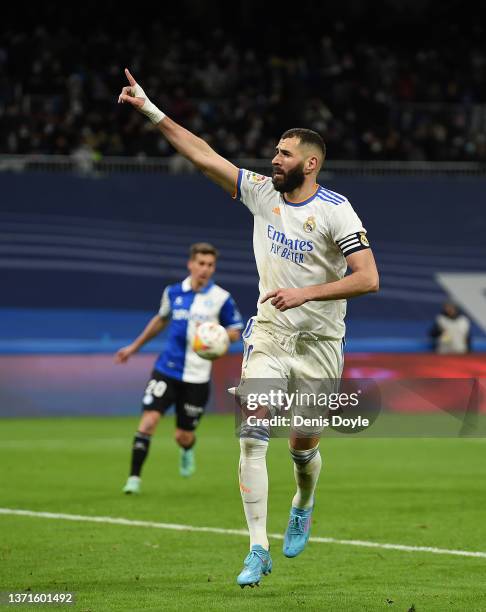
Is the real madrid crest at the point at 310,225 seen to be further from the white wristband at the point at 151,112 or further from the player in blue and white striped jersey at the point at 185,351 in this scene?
the player in blue and white striped jersey at the point at 185,351

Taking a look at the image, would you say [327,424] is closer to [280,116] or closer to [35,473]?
[35,473]

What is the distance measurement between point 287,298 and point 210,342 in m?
2.94

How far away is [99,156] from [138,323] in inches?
134

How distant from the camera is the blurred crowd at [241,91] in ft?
Answer: 80.6

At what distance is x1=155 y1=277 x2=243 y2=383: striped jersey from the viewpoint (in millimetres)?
12508

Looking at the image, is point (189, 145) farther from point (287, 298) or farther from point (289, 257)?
point (287, 298)

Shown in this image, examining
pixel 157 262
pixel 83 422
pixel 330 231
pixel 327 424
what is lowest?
pixel 83 422

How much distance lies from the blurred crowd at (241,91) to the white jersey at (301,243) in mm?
16583

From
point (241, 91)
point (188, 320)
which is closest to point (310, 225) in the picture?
point (188, 320)

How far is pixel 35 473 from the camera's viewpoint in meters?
13.6

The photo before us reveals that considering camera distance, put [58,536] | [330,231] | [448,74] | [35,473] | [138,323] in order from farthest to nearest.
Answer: [448,74]
[138,323]
[35,473]
[58,536]
[330,231]

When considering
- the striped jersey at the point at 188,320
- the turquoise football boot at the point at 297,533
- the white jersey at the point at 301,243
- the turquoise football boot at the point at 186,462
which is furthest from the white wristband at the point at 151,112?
the turquoise football boot at the point at 186,462

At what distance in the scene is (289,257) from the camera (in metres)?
7.22

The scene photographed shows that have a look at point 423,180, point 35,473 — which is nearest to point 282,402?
point 35,473
